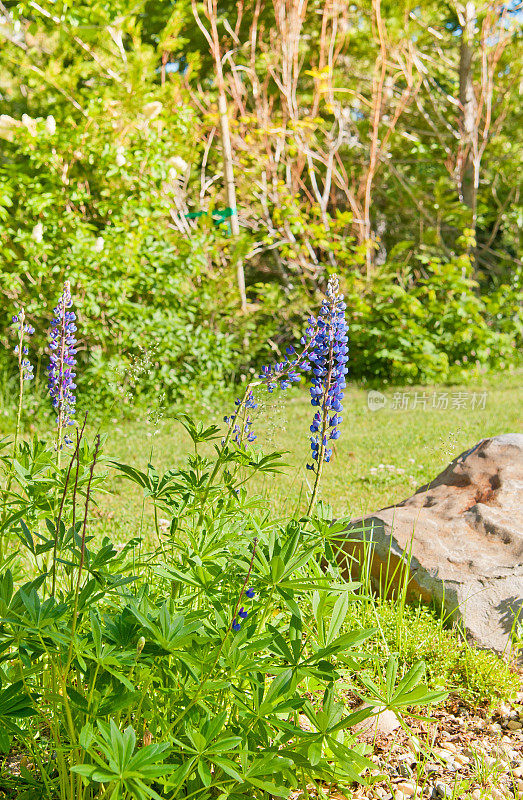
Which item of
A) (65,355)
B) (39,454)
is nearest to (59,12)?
(65,355)

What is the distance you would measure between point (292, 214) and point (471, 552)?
5655 millimetres

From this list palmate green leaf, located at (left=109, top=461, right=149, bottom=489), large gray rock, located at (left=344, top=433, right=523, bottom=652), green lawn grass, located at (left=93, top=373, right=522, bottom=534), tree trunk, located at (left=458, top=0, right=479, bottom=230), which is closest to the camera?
palmate green leaf, located at (left=109, top=461, right=149, bottom=489)

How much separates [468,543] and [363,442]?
2747mm

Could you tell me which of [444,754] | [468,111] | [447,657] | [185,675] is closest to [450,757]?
[444,754]

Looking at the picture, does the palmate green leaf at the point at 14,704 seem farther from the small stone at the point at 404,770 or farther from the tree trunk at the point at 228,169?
the tree trunk at the point at 228,169

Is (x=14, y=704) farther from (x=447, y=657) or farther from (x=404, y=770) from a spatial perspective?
(x=447, y=657)

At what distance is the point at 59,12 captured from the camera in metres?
6.09

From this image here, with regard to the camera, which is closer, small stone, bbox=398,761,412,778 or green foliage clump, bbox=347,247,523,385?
small stone, bbox=398,761,412,778

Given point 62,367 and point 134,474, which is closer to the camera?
point 134,474

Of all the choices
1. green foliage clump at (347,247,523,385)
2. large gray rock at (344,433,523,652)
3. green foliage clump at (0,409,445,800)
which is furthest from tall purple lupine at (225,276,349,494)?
green foliage clump at (347,247,523,385)

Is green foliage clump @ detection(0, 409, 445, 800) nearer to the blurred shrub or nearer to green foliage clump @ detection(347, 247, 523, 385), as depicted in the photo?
the blurred shrub

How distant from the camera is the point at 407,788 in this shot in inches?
72.2

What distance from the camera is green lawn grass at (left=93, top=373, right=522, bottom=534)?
13.2ft

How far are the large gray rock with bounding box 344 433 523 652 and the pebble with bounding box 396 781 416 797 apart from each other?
680 mm
